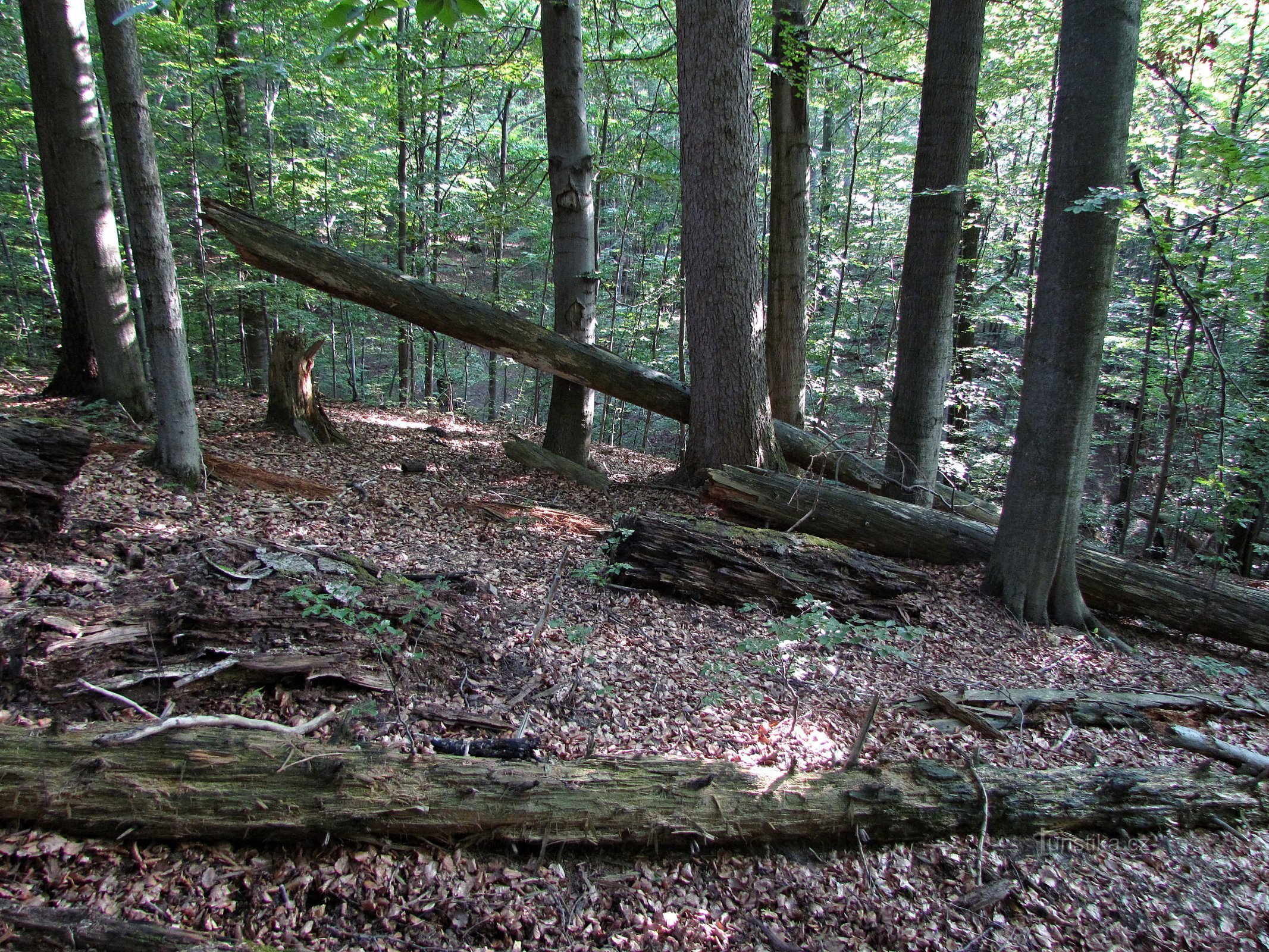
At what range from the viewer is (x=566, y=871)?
2.57 meters

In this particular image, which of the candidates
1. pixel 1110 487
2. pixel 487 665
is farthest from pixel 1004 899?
pixel 1110 487

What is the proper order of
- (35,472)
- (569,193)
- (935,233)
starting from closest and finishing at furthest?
(35,472), (935,233), (569,193)

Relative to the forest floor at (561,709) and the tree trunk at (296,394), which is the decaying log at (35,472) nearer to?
the forest floor at (561,709)

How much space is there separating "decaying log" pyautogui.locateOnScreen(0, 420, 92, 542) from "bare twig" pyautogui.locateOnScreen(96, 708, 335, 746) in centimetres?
242

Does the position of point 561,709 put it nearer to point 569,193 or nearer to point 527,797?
point 527,797

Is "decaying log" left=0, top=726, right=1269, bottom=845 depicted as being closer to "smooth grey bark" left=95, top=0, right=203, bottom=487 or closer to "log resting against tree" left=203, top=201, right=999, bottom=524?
"smooth grey bark" left=95, top=0, right=203, bottom=487

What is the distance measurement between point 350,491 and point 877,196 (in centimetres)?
1383

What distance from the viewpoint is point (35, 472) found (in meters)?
4.22

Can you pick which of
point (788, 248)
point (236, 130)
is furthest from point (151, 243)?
point (236, 130)

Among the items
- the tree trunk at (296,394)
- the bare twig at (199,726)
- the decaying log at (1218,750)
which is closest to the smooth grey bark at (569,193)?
the tree trunk at (296,394)

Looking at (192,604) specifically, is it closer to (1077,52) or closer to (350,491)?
(350,491)

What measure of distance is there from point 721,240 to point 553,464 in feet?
10.5

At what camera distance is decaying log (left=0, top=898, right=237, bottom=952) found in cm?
185

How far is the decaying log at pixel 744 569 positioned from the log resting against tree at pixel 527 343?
6.04ft
